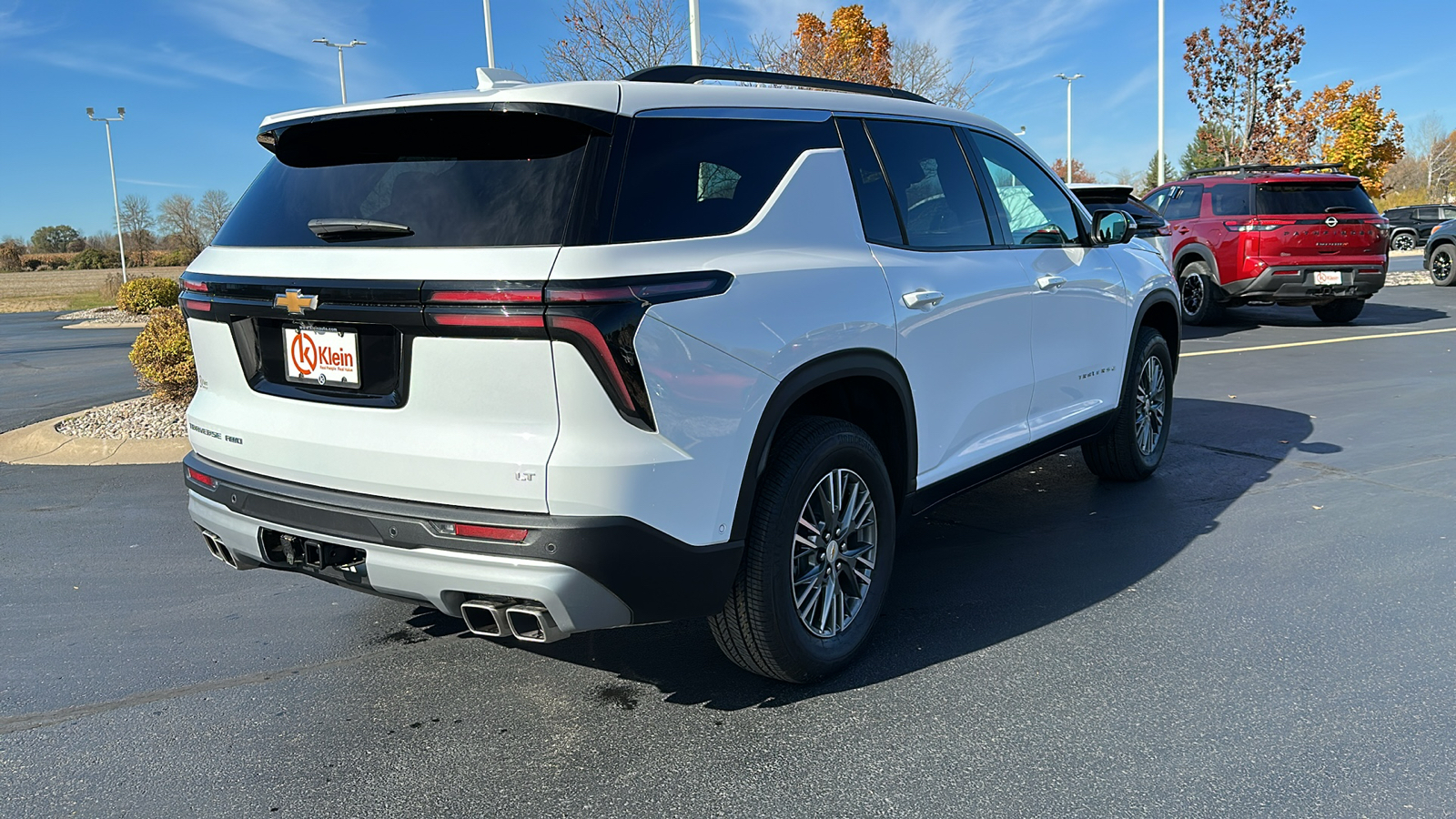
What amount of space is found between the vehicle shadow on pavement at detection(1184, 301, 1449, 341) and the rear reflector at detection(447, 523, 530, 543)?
1224cm

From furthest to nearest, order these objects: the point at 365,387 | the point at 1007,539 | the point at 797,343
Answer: the point at 1007,539 → the point at 797,343 → the point at 365,387

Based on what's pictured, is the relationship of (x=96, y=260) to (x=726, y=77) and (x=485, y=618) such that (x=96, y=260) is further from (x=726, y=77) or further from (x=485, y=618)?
(x=485, y=618)

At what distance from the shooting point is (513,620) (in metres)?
2.74

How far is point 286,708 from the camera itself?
10.9 feet

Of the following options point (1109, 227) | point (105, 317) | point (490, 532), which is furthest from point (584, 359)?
point (105, 317)

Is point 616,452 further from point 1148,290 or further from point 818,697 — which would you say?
point 1148,290

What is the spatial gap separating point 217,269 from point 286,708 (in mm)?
1393

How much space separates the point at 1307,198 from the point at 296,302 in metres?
13.3

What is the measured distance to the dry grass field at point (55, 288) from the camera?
33203mm

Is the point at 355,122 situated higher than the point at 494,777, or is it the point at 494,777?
the point at 355,122

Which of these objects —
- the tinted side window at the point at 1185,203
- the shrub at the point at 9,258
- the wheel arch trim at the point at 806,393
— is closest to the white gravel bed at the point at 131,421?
the wheel arch trim at the point at 806,393

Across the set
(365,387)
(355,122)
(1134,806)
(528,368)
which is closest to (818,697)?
(1134,806)

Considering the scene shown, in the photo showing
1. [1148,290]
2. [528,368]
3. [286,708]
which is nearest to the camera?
[528,368]

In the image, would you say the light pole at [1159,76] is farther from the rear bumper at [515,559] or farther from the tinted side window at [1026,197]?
the rear bumper at [515,559]
